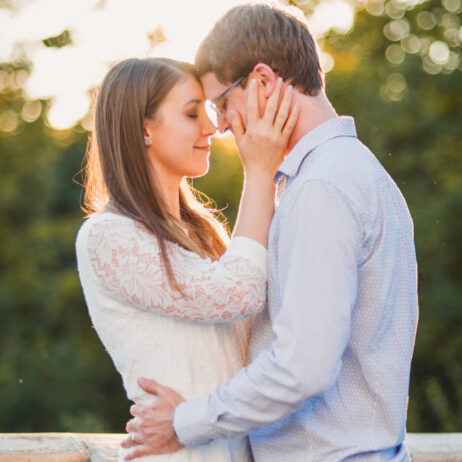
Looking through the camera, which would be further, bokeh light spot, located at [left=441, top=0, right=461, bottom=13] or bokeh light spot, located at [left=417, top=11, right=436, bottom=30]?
bokeh light spot, located at [left=417, top=11, right=436, bottom=30]

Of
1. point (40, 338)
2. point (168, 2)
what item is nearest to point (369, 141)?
point (168, 2)

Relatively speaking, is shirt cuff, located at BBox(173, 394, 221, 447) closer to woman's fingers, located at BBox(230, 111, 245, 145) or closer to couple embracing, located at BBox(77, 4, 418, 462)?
couple embracing, located at BBox(77, 4, 418, 462)

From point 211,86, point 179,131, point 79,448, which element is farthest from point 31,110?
point 211,86

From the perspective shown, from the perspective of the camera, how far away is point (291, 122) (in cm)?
187

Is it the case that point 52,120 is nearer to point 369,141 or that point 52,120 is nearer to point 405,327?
point 369,141

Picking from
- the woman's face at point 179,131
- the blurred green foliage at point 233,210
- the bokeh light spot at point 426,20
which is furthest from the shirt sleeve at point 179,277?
the bokeh light spot at point 426,20

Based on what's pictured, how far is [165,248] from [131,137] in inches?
18.3

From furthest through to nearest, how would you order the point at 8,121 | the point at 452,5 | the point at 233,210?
the point at 8,121, the point at 452,5, the point at 233,210

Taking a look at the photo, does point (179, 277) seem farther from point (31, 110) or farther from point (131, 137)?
point (31, 110)

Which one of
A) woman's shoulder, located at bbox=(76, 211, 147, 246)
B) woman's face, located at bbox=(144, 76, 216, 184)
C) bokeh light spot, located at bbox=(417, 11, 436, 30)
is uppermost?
woman's face, located at bbox=(144, 76, 216, 184)

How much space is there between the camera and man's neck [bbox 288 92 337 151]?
6.08 feet

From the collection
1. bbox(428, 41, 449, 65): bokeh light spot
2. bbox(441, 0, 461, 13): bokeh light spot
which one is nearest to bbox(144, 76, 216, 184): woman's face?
bbox(428, 41, 449, 65): bokeh light spot

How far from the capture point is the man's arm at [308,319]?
4.91ft

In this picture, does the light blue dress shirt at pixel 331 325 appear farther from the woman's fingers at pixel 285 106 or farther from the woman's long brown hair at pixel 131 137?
the woman's long brown hair at pixel 131 137
